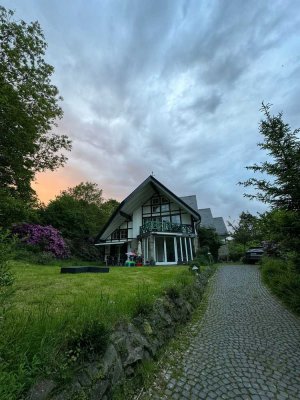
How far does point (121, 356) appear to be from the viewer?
296cm

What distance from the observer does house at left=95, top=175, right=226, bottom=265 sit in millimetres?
18922

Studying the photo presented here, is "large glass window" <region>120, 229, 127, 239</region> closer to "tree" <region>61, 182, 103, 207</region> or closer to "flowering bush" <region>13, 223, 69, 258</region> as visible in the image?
"flowering bush" <region>13, 223, 69, 258</region>

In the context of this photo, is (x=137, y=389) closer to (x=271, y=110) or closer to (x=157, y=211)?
(x=271, y=110)

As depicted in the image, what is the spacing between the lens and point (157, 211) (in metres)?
22.1

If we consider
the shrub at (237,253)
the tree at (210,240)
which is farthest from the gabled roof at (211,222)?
the shrub at (237,253)

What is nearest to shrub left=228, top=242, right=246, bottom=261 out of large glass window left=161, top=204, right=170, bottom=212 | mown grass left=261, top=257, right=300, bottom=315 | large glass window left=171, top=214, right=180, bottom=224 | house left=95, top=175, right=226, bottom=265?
house left=95, top=175, right=226, bottom=265

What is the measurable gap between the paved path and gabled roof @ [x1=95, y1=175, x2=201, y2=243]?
13564mm

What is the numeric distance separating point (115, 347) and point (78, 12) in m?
8.96

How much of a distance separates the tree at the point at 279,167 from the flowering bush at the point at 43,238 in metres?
15.2

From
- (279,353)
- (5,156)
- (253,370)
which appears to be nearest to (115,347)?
(253,370)

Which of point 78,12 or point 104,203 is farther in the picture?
point 104,203

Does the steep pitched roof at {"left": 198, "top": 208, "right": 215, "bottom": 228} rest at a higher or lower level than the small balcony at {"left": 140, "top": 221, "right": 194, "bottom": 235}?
higher

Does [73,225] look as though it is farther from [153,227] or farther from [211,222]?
[211,222]

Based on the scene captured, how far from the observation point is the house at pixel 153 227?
18.9 meters
